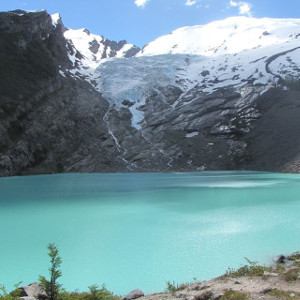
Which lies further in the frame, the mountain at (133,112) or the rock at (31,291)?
the mountain at (133,112)

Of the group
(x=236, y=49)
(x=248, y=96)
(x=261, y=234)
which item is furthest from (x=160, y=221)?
(x=236, y=49)

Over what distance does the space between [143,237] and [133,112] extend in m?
89.0

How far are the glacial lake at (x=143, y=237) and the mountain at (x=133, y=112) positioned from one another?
159ft

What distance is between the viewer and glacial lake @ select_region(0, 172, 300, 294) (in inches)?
596

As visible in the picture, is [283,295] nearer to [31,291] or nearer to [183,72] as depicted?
[31,291]

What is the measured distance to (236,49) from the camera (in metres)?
177

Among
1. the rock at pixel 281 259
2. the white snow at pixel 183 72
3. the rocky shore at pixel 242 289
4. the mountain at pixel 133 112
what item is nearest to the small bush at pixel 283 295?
the rocky shore at pixel 242 289

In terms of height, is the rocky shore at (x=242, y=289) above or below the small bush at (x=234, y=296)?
above

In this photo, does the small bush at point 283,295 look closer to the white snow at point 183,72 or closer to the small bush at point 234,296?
the small bush at point 234,296

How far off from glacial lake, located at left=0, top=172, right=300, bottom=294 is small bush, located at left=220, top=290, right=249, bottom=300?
4.45 meters

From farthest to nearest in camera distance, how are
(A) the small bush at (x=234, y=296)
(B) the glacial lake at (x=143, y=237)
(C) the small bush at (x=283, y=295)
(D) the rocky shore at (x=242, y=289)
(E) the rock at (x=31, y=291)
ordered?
1. (B) the glacial lake at (x=143, y=237)
2. (E) the rock at (x=31, y=291)
3. (D) the rocky shore at (x=242, y=289)
4. (A) the small bush at (x=234, y=296)
5. (C) the small bush at (x=283, y=295)

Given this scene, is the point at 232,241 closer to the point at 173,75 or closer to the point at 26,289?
the point at 26,289

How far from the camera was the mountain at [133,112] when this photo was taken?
3378 inches

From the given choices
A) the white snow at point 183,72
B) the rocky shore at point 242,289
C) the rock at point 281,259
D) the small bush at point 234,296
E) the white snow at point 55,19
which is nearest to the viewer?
the small bush at point 234,296
